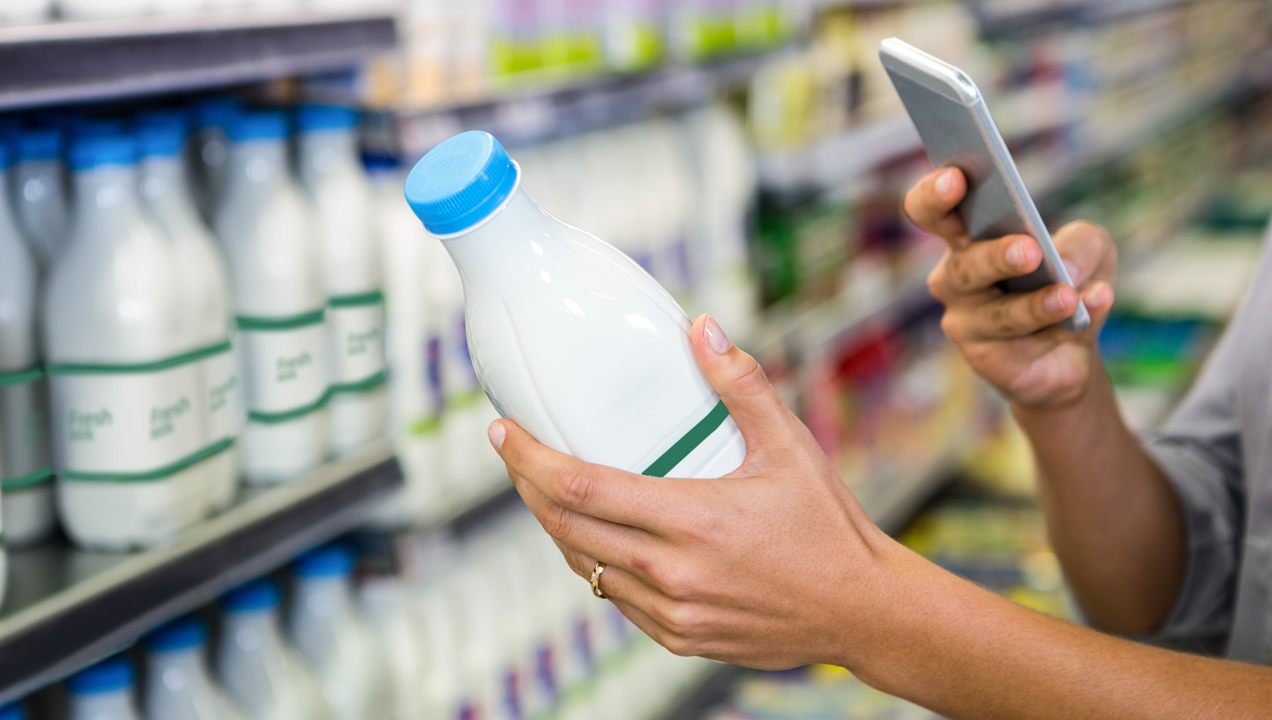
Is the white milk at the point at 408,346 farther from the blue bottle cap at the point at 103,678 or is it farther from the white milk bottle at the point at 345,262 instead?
the blue bottle cap at the point at 103,678

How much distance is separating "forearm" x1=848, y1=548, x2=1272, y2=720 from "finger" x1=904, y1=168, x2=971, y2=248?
0.43 meters

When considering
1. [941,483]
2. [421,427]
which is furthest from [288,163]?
[941,483]

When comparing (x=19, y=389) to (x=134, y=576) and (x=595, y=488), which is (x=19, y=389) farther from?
(x=595, y=488)

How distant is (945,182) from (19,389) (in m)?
0.92

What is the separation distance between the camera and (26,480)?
99 cm

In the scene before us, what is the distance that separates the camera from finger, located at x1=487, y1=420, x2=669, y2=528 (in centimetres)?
72

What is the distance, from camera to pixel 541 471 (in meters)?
0.73

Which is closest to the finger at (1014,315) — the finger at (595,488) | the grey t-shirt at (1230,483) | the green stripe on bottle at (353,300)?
the grey t-shirt at (1230,483)

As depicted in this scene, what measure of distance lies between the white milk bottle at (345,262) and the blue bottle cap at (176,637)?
264mm

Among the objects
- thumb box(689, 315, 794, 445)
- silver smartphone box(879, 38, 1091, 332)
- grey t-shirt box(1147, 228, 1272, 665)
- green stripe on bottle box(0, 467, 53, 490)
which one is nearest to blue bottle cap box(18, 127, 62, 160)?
green stripe on bottle box(0, 467, 53, 490)

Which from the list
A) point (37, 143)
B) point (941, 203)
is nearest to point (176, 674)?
point (37, 143)

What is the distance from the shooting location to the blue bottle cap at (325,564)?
4.45ft

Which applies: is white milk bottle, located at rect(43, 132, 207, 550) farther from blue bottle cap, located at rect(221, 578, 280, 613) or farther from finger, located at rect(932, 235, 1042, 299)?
finger, located at rect(932, 235, 1042, 299)

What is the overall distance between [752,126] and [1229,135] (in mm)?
5667
